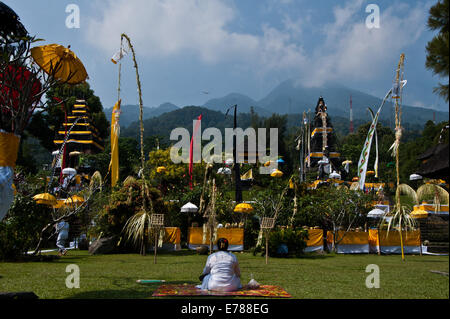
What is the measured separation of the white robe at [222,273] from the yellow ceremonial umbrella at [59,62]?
452 centimetres

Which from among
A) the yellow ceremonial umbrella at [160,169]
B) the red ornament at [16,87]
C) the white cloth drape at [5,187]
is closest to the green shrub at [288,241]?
the red ornament at [16,87]

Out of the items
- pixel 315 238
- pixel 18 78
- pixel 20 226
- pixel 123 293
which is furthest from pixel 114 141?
pixel 315 238

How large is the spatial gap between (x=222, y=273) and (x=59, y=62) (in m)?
4.94

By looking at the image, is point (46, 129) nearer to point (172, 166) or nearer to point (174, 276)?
point (172, 166)

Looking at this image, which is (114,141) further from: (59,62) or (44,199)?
(59,62)

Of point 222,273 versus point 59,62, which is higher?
point 59,62

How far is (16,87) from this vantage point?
266 inches

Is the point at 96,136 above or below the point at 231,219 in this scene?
above

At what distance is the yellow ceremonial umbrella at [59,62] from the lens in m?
7.12

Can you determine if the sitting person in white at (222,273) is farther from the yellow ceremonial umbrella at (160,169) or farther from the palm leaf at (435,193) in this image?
the yellow ceremonial umbrella at (160,169)

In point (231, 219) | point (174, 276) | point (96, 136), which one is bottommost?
point (174, 276)

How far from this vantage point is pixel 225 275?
6.62m

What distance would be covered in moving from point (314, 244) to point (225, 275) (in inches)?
504
